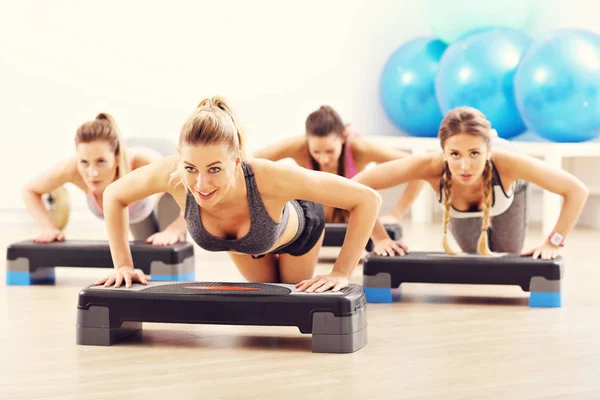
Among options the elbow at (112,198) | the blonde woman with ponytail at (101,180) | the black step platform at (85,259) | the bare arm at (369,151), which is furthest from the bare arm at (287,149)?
the elbow at (112,198)

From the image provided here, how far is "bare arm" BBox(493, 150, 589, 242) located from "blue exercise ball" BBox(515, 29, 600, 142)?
61.3 inches

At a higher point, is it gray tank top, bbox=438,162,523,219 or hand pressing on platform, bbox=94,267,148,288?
gray tank top, bbox=438,162,523,219

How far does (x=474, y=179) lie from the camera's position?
3207mm

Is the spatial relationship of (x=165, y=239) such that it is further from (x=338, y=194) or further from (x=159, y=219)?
(x=338, y=194)

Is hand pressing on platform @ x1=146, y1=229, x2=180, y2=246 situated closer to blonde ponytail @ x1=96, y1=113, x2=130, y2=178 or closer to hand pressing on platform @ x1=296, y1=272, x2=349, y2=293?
blonde ponytail @ x1=96, y1=113, x2=130, y2=178

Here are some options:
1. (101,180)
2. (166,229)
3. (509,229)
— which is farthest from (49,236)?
(509,229)

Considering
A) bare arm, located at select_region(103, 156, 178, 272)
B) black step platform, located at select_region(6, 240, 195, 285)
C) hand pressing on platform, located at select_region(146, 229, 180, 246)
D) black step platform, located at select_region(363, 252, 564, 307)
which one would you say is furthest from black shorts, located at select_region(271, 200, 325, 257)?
hand pressing on platform, located at select_region(146, 229, 180, 246)

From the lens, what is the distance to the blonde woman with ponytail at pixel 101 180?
3521 mm

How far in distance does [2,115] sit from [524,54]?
122 inches

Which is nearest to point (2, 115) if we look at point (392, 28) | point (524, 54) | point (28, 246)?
point (28, 246)

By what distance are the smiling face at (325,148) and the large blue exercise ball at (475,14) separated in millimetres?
1703

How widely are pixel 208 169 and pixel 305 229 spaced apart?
692 mm

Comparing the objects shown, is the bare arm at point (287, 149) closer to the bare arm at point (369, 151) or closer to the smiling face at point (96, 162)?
the bare arm at point (369, 151)

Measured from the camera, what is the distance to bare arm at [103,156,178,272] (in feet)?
8.56
